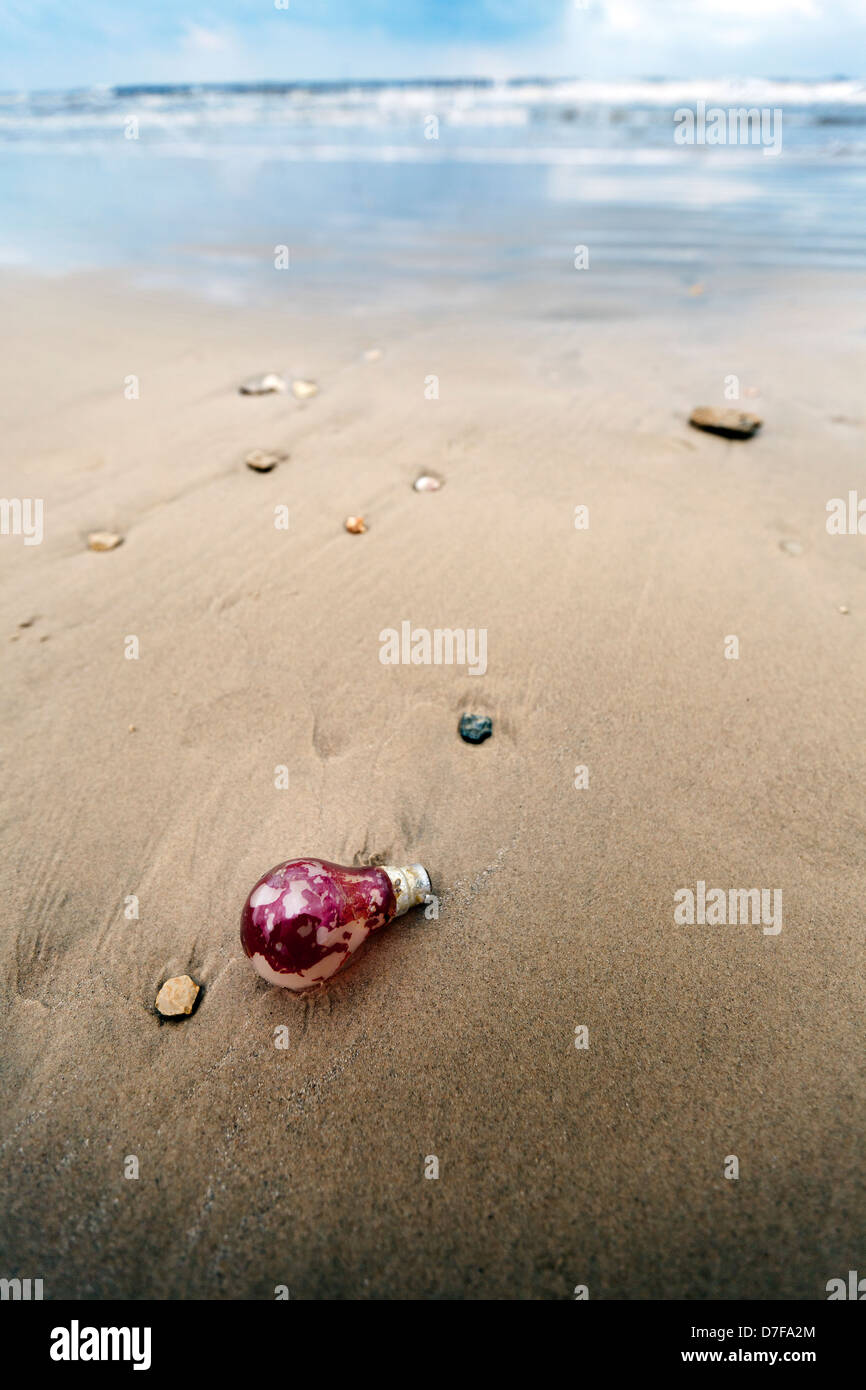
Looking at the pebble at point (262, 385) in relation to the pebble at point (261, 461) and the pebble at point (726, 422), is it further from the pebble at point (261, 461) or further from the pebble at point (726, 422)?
the pebble at point (726, 422)

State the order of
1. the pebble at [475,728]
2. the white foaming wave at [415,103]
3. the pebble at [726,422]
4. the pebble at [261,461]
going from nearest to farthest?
1. the pebble at [475,728]
2. the pebble at [261,461]
3. the pebble at [726,422]
4. the white foaming wave at [415,103]

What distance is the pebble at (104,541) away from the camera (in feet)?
10.3

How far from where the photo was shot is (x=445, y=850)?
204cm

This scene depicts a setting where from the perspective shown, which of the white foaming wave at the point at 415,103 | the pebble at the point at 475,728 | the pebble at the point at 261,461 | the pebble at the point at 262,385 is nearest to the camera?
the pebble at the point at 475,728

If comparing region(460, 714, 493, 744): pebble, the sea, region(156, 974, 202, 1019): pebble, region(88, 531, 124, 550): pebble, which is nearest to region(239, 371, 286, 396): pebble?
region(88, 531, 124, 550): pebble

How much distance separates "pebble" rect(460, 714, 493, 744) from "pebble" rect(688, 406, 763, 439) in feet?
8.78

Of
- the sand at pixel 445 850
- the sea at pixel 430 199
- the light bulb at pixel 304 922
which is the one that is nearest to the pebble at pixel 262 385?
the sand at pixel 445 850

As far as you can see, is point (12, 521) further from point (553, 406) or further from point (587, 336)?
point (587, 336)

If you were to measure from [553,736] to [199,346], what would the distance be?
4.64 metres

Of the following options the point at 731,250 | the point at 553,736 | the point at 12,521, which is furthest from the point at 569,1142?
the point at 731,250

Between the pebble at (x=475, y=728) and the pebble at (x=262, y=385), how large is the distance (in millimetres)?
3223

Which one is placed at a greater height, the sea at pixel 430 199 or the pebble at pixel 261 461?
the sea at pixel 430 199

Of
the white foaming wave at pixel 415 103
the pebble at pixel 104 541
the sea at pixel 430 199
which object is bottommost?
the pebble at pixel 104 541

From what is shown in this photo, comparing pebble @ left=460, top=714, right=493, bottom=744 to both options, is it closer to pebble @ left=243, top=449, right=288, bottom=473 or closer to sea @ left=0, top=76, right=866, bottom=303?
pebble @ left=243, top=449, right=288, bottom=473
